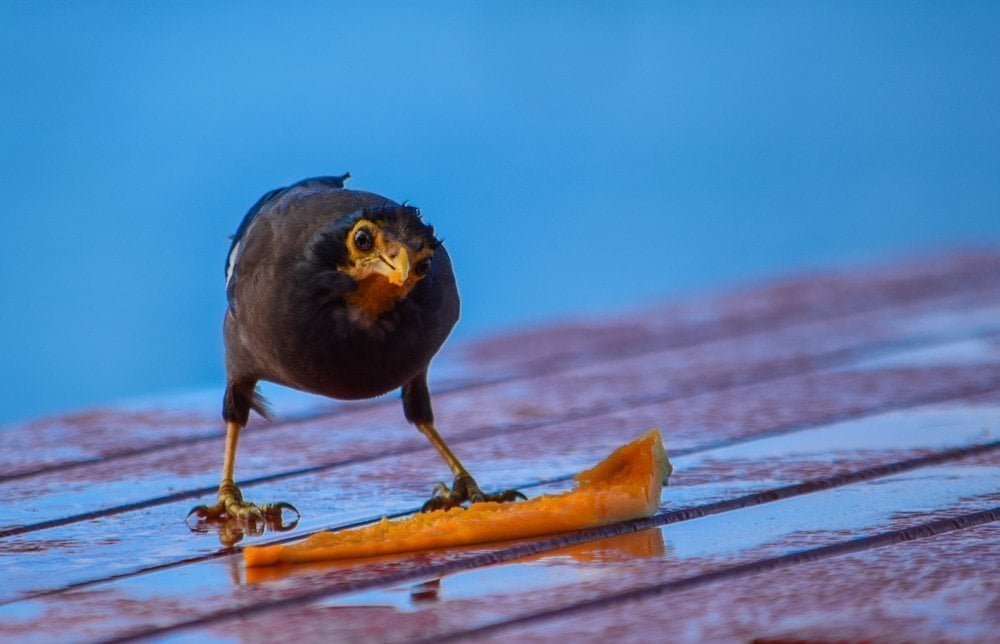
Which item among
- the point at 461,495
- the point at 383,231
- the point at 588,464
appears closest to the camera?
the point at 383,231

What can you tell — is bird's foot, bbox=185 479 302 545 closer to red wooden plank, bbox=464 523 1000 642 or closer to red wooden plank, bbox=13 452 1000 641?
red wooden plank, bbox=13 452 1000 641

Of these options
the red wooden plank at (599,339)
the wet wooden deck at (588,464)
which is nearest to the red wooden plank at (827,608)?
the wet wooden deck at (588,464)

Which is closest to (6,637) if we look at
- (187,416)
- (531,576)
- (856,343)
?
(531,576)

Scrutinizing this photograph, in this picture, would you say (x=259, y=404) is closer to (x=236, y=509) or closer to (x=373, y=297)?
(x=236, y=509)

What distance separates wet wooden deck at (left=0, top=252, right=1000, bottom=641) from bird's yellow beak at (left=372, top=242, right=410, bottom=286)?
1.44 ft

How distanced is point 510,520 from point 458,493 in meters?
0.46

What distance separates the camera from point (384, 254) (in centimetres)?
264

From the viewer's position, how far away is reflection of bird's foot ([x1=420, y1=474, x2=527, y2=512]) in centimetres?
286

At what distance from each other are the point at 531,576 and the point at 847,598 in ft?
1.48

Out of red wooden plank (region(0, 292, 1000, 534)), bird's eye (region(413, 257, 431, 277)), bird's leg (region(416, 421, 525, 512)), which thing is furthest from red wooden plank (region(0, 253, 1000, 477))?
bird's eye (region(413, 257, 431, 277))

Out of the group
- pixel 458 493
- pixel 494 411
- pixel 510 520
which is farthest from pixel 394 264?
pixel 494 411

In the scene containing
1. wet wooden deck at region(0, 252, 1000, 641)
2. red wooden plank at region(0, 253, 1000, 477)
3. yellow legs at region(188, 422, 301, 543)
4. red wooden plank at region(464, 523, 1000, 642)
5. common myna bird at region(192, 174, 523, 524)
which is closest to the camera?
red wooden plank at region(464, 523, 1000, 642)

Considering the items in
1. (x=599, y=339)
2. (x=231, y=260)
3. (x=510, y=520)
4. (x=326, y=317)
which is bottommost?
(x=510, y=520)

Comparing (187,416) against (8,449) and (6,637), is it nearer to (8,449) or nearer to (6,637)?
(8,449)
